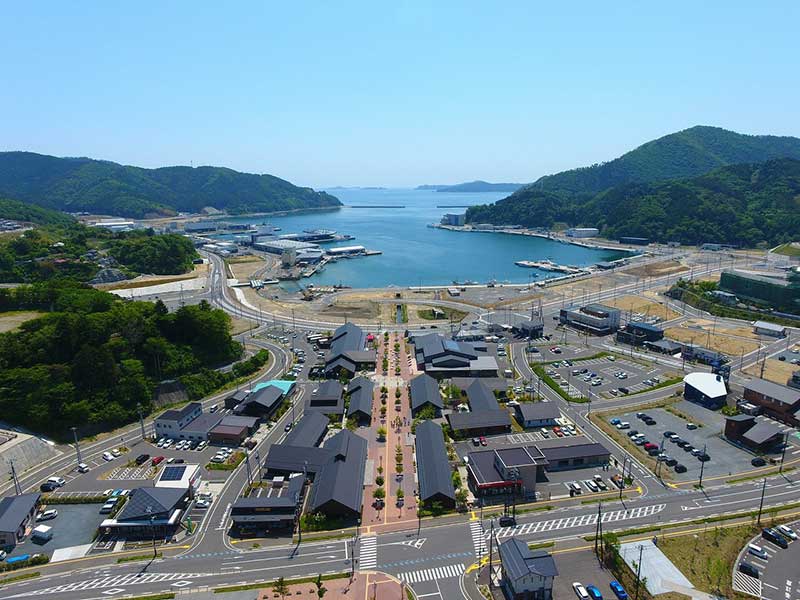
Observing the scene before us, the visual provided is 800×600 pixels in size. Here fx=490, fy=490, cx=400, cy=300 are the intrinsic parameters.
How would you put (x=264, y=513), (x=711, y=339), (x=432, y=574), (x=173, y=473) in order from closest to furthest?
(x=432, y=574) → (x=264, y=513) → (x=173, y=473) → (x=711, y=339)

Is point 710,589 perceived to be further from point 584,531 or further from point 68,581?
point 68,581

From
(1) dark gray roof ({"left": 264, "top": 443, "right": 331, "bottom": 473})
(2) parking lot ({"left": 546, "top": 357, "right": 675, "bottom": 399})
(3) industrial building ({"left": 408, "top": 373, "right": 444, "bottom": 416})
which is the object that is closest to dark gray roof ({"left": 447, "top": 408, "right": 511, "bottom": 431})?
(3) industrial building ({"left": 408, "top": 373, "right": 444, "bottom": 416})

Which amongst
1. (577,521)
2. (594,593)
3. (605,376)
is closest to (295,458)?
(577,521)

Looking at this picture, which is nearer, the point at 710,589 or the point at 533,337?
the point at 710,589

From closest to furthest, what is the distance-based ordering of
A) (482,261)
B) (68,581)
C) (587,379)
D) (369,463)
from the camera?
(68,581), (369,463), (587,379), (482,261)

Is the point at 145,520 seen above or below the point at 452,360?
below

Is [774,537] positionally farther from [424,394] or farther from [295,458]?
[295,458]

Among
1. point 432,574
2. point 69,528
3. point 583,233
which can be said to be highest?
point 583,233

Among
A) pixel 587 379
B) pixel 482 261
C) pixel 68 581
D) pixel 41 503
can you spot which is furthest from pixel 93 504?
pixel 482 261
